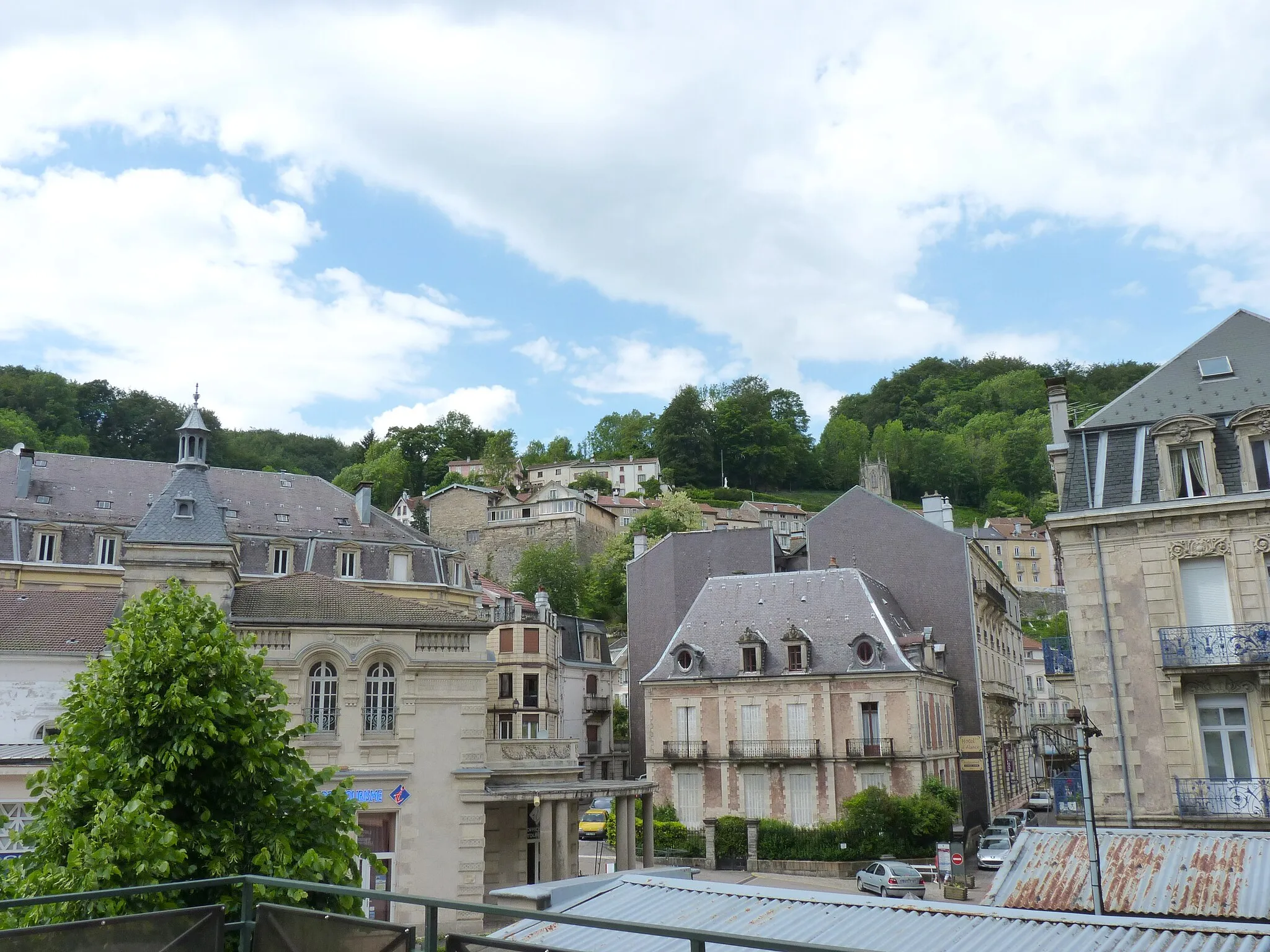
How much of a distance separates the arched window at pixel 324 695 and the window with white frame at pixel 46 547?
2403cm

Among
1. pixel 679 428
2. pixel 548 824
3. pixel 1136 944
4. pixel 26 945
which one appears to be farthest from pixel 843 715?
pixel 679 428

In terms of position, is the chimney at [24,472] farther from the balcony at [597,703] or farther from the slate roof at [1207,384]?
the slate roof at [1207,384]

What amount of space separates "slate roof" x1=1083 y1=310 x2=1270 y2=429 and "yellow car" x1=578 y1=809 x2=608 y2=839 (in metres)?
26.0

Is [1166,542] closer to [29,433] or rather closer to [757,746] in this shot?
[757,746]

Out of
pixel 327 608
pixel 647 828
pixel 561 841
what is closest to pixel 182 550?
pixel 327 608

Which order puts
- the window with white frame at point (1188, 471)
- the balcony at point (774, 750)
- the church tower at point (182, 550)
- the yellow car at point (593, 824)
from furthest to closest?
the yellow car at point (593, 824) → the balcony at point (774, 750) → the church tower at point (182, 550) → the window with white frame at point (1188, 471)

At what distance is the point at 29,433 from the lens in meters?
79.0

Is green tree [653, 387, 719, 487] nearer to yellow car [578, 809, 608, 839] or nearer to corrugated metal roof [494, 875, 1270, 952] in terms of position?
yellow car [578, 809, 608, 839]

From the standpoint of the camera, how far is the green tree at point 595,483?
364 feet

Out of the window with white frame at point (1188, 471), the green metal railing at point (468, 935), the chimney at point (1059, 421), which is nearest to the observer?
the green metal railing at point (468, 935)

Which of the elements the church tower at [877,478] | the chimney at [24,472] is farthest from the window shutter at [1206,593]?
the church tower at [877,478]

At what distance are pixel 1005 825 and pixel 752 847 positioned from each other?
1013 centimetres

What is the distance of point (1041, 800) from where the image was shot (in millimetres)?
50188

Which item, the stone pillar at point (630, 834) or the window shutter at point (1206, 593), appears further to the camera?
the stone pillar at point (630, 834)
